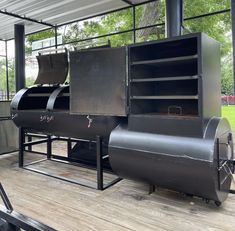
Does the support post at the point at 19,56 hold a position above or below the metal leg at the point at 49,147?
above

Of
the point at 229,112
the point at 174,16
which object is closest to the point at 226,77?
the point at 229,112

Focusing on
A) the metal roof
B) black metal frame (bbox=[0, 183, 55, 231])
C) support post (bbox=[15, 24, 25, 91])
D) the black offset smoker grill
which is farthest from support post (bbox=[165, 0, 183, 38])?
support post (bbox=[15, 24, 25, 91])

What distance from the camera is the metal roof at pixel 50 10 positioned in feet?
16.2

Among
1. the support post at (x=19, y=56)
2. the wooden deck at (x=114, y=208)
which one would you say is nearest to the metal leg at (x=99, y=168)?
the wooden deck at (x=114, y=208)

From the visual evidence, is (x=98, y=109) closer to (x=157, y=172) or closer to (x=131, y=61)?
(x=131, y=61)

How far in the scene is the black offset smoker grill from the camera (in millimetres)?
2334

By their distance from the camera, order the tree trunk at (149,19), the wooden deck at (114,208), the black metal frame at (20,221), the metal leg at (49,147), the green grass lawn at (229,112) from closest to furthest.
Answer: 1. the black metal frame at (20,221)
2. the wooden deck at (114,208)
3. the metal leg at (49,147)
4. the tree trunk at (149,19)
5. the green grass lawn at (229,112)

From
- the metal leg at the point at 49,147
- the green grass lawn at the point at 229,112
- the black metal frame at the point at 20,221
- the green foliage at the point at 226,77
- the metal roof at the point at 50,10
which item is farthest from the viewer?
the green grass lawn at the point at 229,112

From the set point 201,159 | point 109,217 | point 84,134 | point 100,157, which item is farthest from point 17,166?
point 201,159

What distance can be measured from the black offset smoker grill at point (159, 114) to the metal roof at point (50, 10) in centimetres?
236

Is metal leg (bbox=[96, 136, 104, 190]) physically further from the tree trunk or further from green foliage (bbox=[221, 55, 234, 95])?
green foliage (bbox=[221, 55, 234, 95])

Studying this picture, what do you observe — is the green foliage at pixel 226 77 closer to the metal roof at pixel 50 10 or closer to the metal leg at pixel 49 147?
the metal roof at pixel 50 10

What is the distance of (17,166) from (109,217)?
241 centimetres

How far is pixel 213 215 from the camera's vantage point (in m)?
2.43
